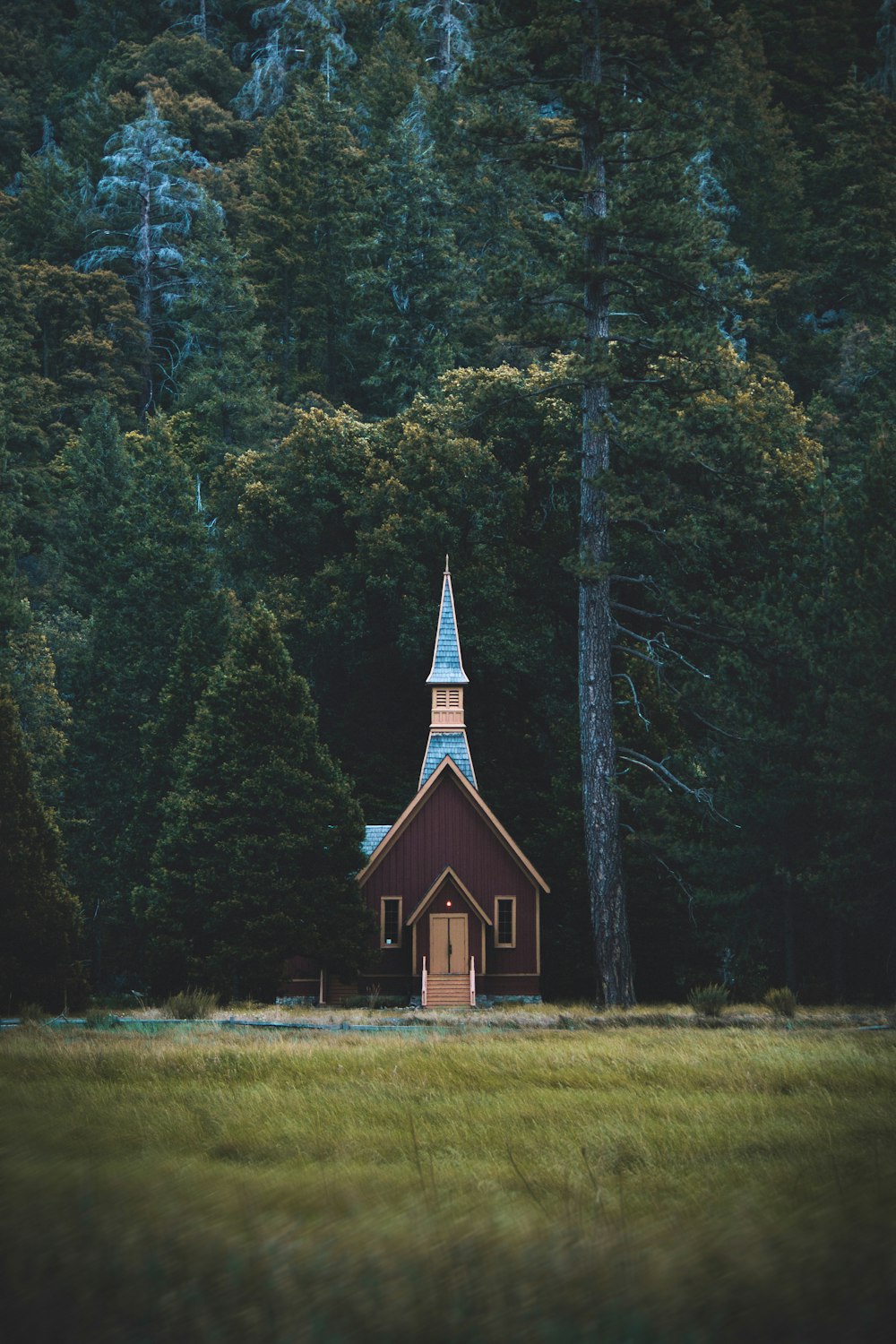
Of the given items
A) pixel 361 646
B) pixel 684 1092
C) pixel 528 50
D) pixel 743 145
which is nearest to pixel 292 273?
pixel 743 145

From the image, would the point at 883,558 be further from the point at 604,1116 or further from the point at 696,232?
the point at 604,1116

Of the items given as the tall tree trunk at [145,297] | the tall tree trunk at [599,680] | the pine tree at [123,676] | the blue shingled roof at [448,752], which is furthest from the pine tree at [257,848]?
the tall tree trunk at [145,297]

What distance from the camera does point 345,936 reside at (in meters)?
35.6

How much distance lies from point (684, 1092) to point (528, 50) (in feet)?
78.8

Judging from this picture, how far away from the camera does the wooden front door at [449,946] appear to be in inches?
1591

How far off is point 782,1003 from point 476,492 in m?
26.2

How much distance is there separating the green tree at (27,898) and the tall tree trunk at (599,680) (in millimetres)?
11217

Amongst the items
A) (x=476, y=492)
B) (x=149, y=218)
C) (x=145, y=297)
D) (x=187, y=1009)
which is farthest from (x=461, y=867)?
(x=149, y=218)

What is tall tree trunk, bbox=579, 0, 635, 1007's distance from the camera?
31031mm

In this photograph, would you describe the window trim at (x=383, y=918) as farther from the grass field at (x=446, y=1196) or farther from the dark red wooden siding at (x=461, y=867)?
the grass field at (x=446, y=1196)

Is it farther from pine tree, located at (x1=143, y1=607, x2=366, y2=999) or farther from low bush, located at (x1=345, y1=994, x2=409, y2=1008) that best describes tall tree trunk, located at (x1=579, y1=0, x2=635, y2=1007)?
low bush, located at (x1=345, y1=994, x2=409, y2=1008)

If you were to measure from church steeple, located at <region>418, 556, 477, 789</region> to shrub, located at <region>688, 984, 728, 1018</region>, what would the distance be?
53.5 feet

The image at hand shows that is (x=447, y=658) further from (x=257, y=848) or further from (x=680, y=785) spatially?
(x=680, y=785)

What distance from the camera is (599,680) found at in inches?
1235
